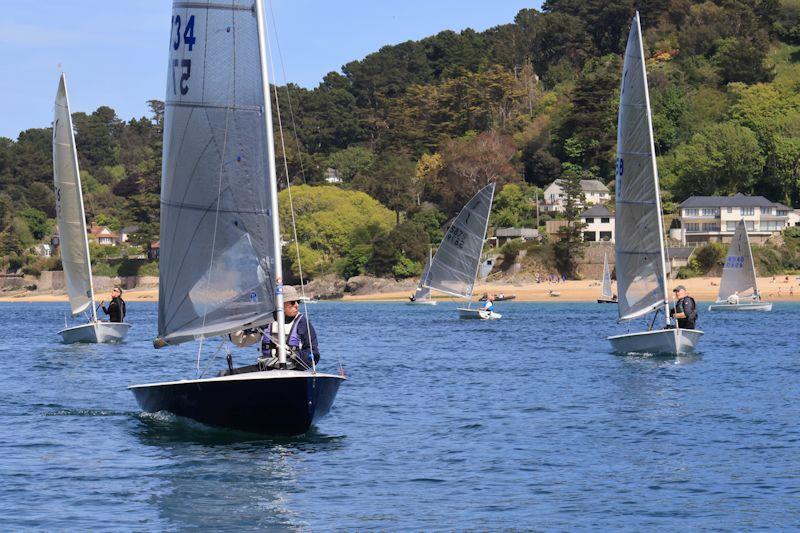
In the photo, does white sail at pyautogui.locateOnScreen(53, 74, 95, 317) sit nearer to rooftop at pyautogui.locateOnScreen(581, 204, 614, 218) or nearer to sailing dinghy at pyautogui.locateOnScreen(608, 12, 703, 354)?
sailing dinghy at pyautogui.locateOnScreen(608, 12, 703, 354)

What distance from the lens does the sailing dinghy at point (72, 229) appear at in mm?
46156

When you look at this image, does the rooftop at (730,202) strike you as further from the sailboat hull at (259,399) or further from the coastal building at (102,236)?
the sailboat hull at (259,399)

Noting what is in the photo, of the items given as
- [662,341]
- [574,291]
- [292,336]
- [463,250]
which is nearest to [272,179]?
[292,336]

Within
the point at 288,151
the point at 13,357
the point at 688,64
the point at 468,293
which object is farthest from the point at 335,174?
the point at 13,357

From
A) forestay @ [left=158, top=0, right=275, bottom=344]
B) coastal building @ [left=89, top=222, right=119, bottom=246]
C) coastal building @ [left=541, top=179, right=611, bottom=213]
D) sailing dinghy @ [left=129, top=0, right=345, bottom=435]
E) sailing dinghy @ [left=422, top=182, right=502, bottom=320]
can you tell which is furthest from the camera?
coastal building @ [left=89, top=222, right=119, bottom=246]

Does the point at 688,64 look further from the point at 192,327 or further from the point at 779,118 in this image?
the point at 192,327

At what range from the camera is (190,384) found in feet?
67.2

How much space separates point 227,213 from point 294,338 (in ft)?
8.12

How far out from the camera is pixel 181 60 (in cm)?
2048

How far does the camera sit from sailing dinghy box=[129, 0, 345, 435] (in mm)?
19844

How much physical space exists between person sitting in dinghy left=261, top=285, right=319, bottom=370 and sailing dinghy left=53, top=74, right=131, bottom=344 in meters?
27.2

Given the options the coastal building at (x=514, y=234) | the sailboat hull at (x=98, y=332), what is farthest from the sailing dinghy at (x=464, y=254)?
the coastal building at (x=514, y=234)

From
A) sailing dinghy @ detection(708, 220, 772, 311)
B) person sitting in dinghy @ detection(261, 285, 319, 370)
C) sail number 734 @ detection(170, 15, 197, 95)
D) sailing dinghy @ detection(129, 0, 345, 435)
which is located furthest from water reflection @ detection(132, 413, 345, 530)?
sailing dinghy @ detection(708, 220, 772, 311)

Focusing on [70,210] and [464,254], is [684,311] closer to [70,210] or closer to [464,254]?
[70,210]
